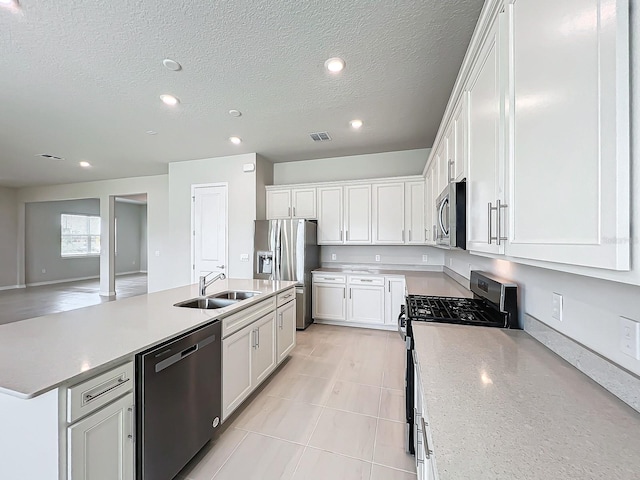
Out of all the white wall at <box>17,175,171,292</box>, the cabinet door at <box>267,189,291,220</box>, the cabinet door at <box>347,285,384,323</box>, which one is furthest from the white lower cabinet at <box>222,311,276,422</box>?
the white wall at <box>17,175,171,292</box>

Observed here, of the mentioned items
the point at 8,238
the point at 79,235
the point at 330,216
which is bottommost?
the point at 8,238

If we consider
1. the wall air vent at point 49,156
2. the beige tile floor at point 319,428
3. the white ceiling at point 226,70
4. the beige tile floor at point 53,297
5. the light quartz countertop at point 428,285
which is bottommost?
the beige tile floor at point 53,297

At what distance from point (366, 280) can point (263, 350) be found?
2083 mm

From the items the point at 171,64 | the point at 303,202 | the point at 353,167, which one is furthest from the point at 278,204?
the point at 171,64

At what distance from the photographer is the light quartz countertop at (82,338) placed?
996mm

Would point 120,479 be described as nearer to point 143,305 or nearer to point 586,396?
point 143,305

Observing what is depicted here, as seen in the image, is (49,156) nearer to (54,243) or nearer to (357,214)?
(357,214)

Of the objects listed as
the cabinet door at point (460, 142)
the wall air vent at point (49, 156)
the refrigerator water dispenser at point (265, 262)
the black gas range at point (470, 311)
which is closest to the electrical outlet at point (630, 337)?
the black gas range at point (470, 311)

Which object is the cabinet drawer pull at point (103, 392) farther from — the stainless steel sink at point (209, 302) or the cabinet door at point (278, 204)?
the cabinet door at point (278, 204)

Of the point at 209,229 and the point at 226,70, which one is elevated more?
the point at 226,70

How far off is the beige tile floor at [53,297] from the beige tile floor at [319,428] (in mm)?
5136

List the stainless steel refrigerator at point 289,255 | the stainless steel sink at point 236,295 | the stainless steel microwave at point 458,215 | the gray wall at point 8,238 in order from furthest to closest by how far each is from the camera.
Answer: the gray wall at point 8,238, the stainless steel refrigerator at point 289,255, the stainless steel sink at point 236,295, the stainless steel microwave at point 458,215

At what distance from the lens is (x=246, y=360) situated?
2.16m

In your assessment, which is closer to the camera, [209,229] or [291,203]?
[291,203]
